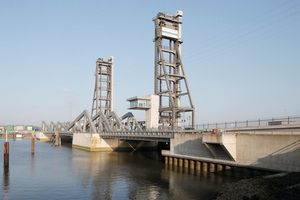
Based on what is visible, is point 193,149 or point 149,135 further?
point 149,135

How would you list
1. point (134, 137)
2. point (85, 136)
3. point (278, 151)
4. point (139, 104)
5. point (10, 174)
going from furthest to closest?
point (85, 136) → point (139, 104) → point (134, 137) → point (10, 174) → point (278, 151)

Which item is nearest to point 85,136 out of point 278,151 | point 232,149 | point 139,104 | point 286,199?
point 139,104

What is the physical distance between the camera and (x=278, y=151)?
2988 cm

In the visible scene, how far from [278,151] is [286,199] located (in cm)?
1087

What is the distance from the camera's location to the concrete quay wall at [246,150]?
28.8 m

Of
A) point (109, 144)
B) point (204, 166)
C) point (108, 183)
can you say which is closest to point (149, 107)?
point (109, 144)

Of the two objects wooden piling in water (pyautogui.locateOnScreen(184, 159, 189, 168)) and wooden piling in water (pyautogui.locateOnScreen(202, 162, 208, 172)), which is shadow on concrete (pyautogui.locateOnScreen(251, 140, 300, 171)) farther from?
wooden piling in water (pyautogui.locateOnScreen(184, 159, 189, 168))

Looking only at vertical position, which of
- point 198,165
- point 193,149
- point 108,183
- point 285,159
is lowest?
point 108,183

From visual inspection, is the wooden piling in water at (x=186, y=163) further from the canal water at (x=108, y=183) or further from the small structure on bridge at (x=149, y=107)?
the small structure on bridge at (x=149, y=107)

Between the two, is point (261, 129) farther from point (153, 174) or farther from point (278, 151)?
point (153, 174)

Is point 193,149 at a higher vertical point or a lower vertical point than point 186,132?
lower

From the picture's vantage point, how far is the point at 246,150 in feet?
111

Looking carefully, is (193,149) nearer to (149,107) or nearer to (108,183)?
(108,183)

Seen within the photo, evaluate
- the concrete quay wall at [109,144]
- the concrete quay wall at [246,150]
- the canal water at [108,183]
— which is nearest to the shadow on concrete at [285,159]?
the concrete quay wall at [246,150]
